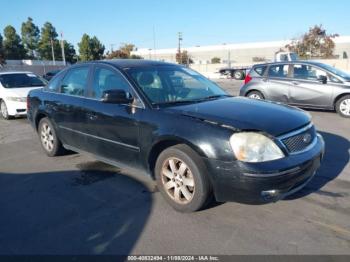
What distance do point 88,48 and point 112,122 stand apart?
69016 millimetres

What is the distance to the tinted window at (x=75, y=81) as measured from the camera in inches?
217

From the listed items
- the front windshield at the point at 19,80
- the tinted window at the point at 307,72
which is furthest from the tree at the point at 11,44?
the tinted window at the point at 307,72

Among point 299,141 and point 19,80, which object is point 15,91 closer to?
point 19,80

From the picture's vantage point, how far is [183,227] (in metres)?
3.75

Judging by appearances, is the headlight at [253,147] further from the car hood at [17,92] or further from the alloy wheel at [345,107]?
the car hood at [17,92]

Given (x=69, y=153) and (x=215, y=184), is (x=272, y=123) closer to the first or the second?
(x=215, y=184)

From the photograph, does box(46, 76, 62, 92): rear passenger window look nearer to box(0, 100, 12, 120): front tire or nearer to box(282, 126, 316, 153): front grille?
box(282, 126, 316, 153): front grille

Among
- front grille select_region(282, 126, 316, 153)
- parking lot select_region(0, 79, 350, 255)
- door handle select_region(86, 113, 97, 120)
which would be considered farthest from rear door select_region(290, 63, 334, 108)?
door handle select_region(86, 113, 97, 120)

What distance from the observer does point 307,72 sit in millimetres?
10383

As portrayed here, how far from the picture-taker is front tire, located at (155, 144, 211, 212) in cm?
381

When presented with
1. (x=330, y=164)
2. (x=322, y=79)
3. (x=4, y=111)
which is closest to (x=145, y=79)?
(x=330, y=164)

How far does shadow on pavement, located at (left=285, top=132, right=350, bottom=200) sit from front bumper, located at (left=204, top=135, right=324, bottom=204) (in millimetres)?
753

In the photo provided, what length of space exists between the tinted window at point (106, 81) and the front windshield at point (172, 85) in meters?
0.15

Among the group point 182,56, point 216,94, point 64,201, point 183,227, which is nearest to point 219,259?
point 183,227
